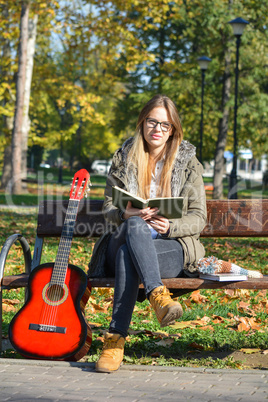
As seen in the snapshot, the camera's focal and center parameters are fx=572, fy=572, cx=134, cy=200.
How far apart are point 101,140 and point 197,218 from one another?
39.8m

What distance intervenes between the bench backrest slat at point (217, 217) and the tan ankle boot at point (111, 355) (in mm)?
1121

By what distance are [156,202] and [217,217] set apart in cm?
98

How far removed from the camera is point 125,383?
10.7 feet

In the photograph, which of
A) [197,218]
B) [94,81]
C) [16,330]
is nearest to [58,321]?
[16,330]

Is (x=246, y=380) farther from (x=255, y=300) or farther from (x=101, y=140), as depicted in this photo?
(x=101, y=140)

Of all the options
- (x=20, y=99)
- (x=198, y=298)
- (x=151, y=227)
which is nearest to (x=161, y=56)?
(x=20, y=99)

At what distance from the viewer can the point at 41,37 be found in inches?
1064

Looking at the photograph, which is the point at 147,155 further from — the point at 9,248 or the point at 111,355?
the point at 111,355

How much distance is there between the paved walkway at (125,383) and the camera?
9.96ft

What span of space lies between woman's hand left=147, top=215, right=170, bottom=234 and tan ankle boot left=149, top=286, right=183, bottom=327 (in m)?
0.49

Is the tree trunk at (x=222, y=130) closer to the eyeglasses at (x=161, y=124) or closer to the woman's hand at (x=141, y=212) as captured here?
the eyeglasses at (x=161, y=124)

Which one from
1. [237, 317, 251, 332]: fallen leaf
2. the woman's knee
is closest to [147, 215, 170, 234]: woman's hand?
the woman's knee

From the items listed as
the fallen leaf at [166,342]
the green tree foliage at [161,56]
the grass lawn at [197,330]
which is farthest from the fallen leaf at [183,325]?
the green tree foliage at [161,56]

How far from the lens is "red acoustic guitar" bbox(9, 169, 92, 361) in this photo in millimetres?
→ 3637
